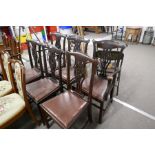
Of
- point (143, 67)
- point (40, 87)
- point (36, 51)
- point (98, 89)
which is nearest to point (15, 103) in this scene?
point (40, 87)

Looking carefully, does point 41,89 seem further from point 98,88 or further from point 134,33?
point 134,33

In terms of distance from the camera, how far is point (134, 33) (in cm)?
508

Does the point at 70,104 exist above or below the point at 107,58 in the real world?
below

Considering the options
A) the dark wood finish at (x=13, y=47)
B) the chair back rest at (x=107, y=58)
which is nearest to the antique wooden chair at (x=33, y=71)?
the dark wood finish at (x=13, y=47)

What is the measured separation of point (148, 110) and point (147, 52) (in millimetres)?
2967

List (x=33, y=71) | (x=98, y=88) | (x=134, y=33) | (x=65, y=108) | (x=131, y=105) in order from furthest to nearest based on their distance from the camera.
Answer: (x=134, y=33), (x=33, y=71), (x=131, y=105), (x=98, y=88), (x=65, y=108)

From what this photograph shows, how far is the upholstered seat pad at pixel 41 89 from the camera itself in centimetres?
151

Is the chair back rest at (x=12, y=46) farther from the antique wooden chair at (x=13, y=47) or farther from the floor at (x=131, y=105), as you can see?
the floor at (x=131, y=105)

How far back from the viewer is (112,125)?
1597 millimetres

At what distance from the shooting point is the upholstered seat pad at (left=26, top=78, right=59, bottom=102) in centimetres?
151

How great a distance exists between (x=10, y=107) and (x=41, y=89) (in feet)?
1.35

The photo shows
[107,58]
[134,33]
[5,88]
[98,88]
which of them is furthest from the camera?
[134,33]

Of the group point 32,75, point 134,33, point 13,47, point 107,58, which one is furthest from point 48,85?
point 134,33
